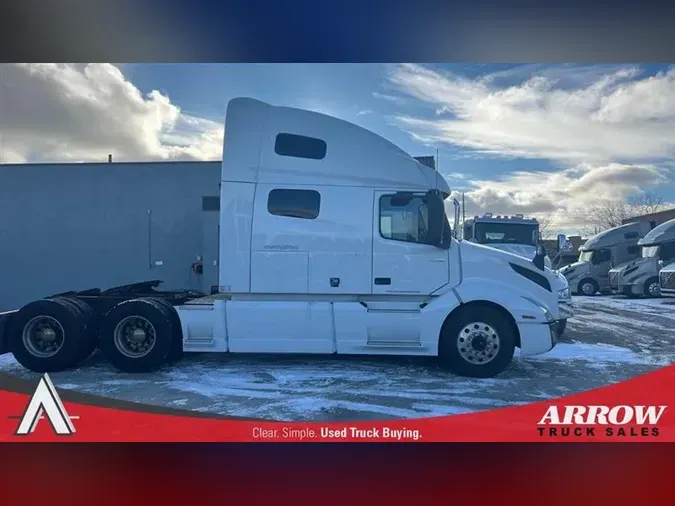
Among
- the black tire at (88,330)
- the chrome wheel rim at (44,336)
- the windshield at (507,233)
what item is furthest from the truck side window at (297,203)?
the chrome wheel rim at (44,336)

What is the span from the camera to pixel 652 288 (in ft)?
11.6

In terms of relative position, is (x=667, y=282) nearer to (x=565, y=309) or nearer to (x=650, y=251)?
(x=650, y=251)

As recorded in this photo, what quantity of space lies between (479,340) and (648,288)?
1.40 m

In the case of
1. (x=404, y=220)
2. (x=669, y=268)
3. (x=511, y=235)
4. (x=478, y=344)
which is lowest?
(x=478, y=344)

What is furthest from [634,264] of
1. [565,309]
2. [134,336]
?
[134,336]

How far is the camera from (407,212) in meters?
3.66

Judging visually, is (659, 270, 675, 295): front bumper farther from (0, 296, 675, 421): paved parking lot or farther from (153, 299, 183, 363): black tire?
(153, 299, 183, 363): black tire

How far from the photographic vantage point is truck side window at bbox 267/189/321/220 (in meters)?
3.58

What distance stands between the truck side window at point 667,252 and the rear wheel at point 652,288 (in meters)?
0.21

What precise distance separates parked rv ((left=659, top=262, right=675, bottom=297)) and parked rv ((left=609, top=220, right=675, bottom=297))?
1.2 inches

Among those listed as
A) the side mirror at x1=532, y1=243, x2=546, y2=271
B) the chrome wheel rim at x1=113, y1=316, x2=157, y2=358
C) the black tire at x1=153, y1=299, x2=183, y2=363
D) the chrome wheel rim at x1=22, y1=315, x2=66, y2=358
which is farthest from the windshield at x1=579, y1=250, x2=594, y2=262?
the chrome wheel rim at x1=22, y1=315, x2=66, y2=358

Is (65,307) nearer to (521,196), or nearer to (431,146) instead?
(431,146)
